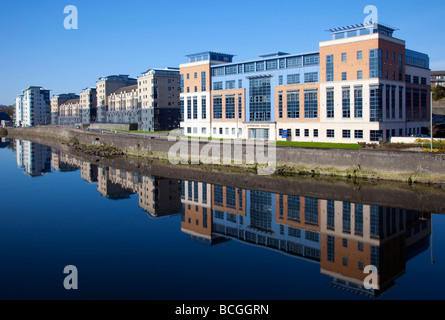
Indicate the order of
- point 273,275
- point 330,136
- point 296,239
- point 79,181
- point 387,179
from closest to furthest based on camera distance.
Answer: point 273,275
point 296,239
point 387,179
point 79,181
point 330,136

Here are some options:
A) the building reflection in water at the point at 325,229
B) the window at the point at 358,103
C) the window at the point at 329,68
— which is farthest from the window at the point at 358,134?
the building reflection in water at the point at 325,229

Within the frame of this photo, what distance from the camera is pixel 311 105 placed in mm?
67000

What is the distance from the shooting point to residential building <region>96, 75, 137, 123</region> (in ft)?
534

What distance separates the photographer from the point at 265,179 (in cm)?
4866

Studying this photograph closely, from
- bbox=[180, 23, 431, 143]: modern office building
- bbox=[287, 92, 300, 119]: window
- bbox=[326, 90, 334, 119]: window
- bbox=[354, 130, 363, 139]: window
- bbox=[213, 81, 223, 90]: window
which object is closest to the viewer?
bbox=[180, 23, 431, 143]: modern office building

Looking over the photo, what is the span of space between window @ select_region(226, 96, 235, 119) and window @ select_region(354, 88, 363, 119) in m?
25.4

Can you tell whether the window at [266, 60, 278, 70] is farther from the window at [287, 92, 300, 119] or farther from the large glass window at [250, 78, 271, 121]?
the window at [287, 92, 300, 119]

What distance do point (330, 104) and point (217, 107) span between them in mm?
26123

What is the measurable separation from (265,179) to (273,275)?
2741 centimetres

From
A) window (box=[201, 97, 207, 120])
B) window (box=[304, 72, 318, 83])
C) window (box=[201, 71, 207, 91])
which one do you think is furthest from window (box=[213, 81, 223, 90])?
window (box=[304, 72, 318, 83])

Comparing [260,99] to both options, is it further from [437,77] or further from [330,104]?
[437,77]

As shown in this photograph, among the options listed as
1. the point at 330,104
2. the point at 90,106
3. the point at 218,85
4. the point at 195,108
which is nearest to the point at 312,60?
the point at 330,104
